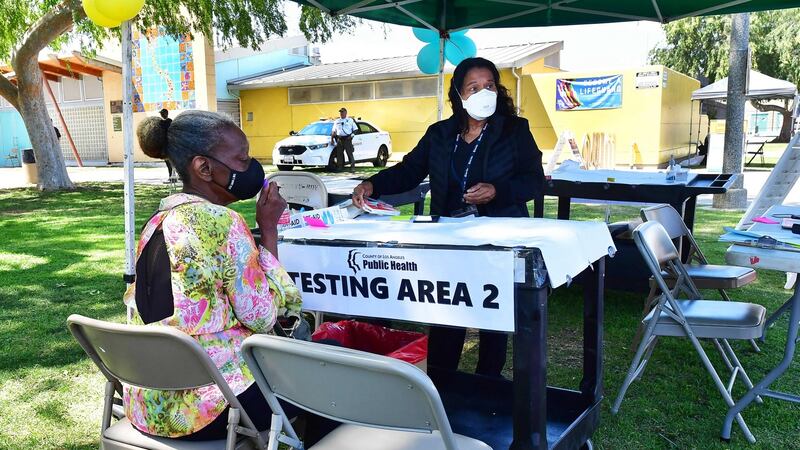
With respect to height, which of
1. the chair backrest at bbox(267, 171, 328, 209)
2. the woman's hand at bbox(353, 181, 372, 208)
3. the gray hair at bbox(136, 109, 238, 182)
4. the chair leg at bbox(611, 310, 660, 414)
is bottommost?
the chair leg at bbox(611, 310, 660, 414)

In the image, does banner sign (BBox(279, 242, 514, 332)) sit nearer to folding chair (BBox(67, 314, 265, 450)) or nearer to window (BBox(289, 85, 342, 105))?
folding chair (BBox(67, 314, 265, 450))

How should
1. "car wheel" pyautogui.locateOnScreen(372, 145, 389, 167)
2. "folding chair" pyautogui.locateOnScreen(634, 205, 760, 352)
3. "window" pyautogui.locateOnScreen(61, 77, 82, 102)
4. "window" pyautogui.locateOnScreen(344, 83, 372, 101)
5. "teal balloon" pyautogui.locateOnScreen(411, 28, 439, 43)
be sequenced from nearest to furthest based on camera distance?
"folding chair" pyautogui.locateOnScreen(634, 205, 760, 352)
"teal balloon" pyautogui.locateOnScreen(411, 28, 439, 43)
"car wheel" pyautogui.locateOnScreen(372, 145, 389, 167)
"window" pyautogui.locateOnScreen(344, 83, 372, 101)
"window" pyautogui.locateOnScreen(61, 77, 82, 102)

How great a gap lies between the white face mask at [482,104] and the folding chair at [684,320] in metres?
0.91

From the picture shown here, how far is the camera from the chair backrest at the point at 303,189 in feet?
16.6

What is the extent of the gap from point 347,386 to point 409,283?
2.29 feet

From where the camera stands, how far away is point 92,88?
86.6 ft

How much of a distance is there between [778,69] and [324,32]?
27.3 m

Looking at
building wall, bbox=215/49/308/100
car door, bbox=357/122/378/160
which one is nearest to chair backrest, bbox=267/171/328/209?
car door, bbox=357/122/378/160

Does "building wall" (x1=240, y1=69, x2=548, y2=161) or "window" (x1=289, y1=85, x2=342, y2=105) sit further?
"window" (x1=289, y1=85, x2=342, y2=105)

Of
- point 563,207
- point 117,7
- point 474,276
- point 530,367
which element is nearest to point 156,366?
point 474,276

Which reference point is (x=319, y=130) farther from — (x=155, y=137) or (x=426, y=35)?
(x=155, y=137)

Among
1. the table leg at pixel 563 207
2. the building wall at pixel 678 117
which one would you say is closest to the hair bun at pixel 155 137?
the table leg at pixel 563 207

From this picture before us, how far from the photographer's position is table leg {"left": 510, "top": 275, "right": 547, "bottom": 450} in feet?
6.56

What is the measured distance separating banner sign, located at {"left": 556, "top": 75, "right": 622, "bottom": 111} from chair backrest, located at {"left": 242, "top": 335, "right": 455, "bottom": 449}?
18.7 metres
